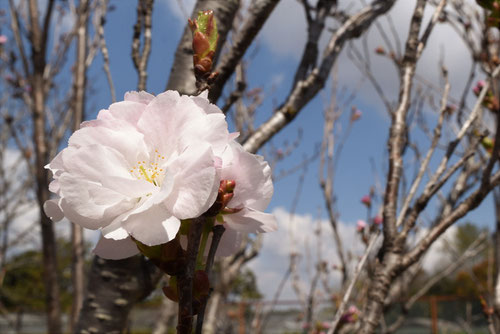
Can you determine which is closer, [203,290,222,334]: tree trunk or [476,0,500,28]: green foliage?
[476,0,500,28]: green foliage

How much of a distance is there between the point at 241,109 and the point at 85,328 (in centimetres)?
217

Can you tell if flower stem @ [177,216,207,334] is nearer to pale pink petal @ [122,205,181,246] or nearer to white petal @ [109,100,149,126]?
pale pink petal @ [122,205,181,246]

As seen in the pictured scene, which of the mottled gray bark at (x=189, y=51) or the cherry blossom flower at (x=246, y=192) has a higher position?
the mottled gray bark at (x=189, y=51)

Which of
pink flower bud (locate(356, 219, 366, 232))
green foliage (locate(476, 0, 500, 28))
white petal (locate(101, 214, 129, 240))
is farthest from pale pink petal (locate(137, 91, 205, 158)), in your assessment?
pink flower bud (locate(356, 219, 366, 232))

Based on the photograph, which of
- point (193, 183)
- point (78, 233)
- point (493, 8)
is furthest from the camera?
point (78, 233)

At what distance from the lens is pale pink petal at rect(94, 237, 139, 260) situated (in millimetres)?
553

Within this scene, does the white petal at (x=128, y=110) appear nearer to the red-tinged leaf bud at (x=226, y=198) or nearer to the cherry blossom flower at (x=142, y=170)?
the cherry blossom flower at (x=142, y=170)

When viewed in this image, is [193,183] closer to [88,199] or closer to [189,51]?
[88,199]

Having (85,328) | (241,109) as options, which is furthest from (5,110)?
(85,328)

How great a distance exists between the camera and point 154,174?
0.56m

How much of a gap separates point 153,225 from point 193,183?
7cm

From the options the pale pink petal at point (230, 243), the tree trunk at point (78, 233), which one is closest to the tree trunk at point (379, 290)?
the pale pink petal at point (230, 243)

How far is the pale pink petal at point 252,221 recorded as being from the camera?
0.54 m

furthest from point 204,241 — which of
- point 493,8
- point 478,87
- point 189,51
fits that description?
point 478,87
